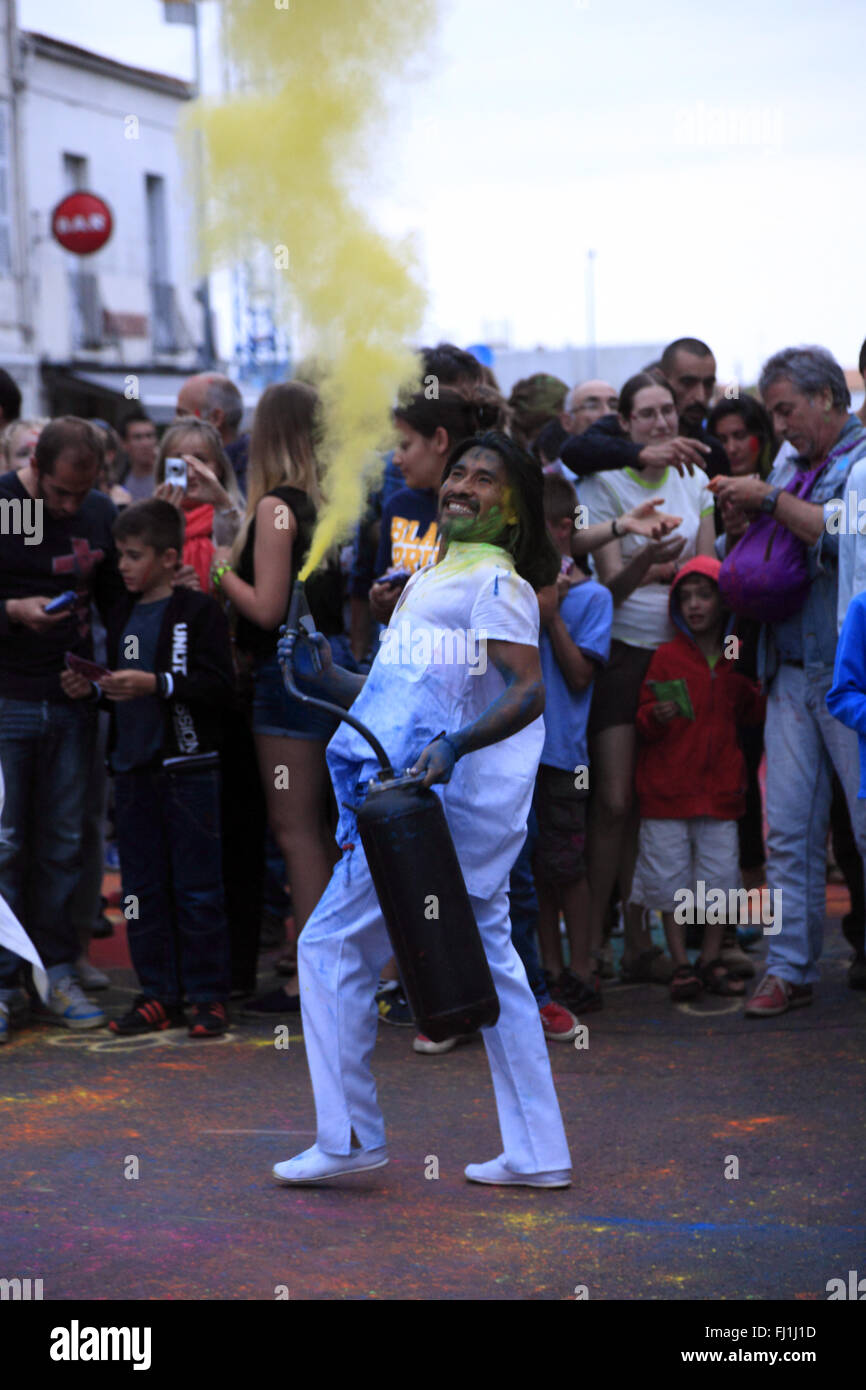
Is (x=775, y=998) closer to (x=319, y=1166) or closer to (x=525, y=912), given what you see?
(x=525, y=912)

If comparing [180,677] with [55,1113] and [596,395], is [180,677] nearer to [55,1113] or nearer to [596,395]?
[55,1113]

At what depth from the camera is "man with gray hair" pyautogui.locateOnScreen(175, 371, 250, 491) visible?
23.2 feet

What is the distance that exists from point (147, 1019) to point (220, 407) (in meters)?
2.60

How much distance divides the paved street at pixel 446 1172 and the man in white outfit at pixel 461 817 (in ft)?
0.62

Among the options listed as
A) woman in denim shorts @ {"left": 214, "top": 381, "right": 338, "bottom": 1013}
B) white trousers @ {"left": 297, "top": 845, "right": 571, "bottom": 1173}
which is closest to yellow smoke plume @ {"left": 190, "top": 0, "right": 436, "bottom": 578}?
woman in denim shorts @ {"left": 214, "top": 381, "right": 338, "bottom": 1013}

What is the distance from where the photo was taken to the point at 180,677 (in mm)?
5934

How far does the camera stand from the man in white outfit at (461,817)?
14.3 feet

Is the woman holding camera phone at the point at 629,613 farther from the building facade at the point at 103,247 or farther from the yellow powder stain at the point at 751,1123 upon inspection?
the building facade at the point at 103,247

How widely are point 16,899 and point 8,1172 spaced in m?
1.83

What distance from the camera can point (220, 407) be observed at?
711 cm

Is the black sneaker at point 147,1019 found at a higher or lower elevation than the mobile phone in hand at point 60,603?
lower

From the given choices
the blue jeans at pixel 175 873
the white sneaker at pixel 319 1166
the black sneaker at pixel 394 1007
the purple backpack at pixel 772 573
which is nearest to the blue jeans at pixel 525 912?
the black sneaker at pixel 394 1007

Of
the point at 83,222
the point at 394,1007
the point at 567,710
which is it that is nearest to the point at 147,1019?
the point at 394,1007
